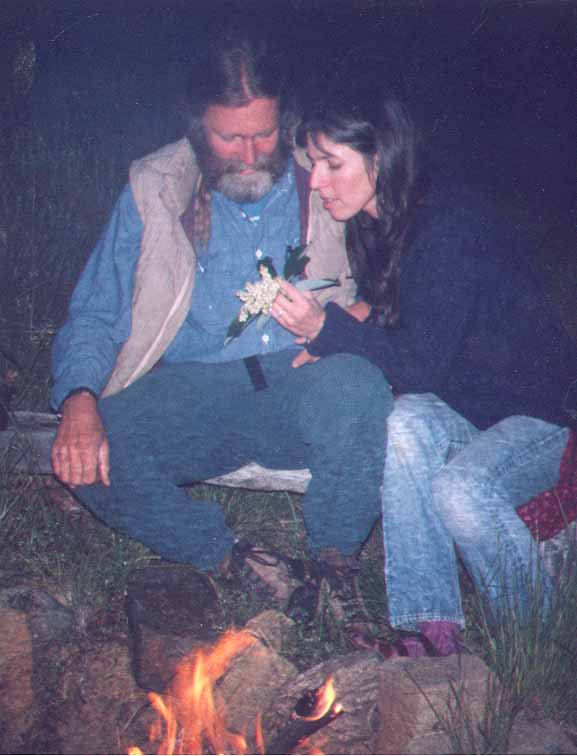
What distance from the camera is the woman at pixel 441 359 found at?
2.78 meters

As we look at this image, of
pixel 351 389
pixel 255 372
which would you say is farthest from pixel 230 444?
pixel 351 389

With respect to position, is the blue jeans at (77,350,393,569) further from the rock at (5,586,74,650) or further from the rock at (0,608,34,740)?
the rock at (0,608,34,740)

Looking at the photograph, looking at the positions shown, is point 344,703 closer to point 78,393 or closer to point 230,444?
point 230,444

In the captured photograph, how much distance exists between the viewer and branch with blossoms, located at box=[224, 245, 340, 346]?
3143mm

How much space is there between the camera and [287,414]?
3277 millimetres

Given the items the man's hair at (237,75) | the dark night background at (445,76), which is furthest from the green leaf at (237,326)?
the dark night background at (445,76)

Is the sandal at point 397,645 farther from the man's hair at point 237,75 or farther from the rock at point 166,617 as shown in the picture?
the man's hair at point 237,75

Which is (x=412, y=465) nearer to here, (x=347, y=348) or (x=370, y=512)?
(x=370, y=512)

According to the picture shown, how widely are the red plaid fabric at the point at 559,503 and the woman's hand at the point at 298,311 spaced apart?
1.15m

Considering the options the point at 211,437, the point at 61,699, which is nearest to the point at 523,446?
the point at 211,437

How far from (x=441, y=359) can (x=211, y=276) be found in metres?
1.30

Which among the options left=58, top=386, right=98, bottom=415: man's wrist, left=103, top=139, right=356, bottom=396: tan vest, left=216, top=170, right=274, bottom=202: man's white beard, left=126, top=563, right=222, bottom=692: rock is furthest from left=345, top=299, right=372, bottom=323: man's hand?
left=126, top=563, right=222, bottom=692: rock

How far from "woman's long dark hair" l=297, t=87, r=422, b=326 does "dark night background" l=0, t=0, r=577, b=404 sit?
475 centimetres

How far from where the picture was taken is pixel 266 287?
3141 mm
